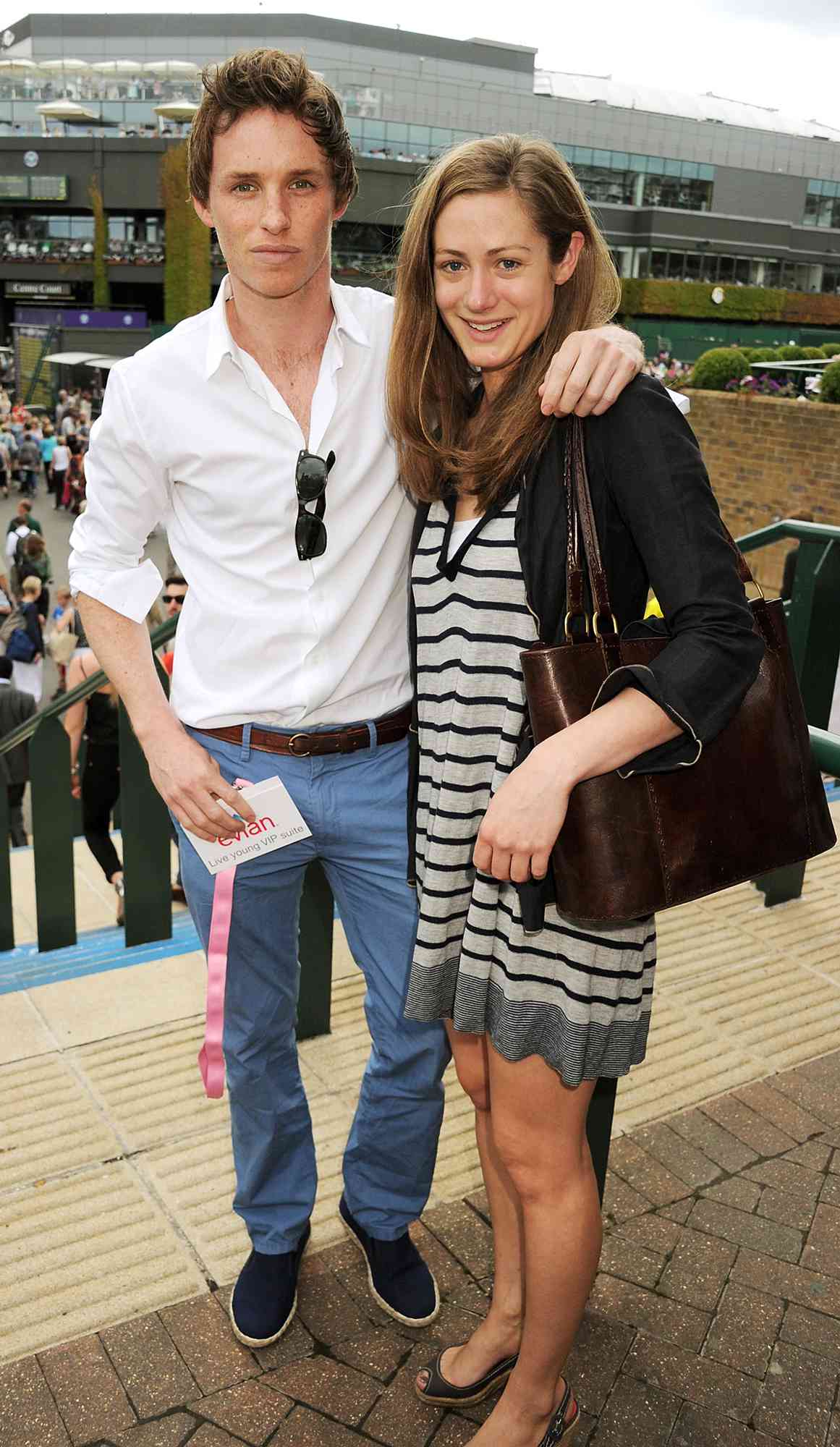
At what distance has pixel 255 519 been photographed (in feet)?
6.36

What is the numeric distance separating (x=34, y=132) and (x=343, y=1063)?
63043 mm

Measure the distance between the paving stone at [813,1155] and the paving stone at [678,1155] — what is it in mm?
181

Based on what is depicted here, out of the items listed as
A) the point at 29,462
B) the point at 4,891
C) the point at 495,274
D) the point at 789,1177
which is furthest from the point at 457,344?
the point at 29,462

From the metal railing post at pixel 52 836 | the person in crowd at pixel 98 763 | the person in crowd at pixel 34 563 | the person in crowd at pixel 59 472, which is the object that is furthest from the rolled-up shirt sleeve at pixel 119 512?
the person in crowd at pixel 59 472

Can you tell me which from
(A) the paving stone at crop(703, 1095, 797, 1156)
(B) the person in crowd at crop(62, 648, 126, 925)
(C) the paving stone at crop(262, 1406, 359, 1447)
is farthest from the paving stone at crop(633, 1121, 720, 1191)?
(B) the person in crowd at crop(62, 648, 126, 925)

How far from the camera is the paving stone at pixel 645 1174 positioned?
2.55 m

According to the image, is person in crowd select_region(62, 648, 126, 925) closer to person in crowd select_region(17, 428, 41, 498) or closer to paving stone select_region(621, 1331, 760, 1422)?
paving stone select_region(621, 1331, 760, 1422)

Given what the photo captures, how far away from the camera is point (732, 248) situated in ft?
196

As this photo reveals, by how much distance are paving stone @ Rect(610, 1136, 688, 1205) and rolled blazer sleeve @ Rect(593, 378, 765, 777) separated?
1.44 m

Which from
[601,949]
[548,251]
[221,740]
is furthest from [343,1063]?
[548,251]

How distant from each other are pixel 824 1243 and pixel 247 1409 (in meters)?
1.17

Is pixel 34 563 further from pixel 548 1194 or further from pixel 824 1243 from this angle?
pixel 548 1194

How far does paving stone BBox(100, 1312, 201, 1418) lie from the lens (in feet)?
6.73

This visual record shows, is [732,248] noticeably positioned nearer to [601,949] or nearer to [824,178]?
[824,178]
